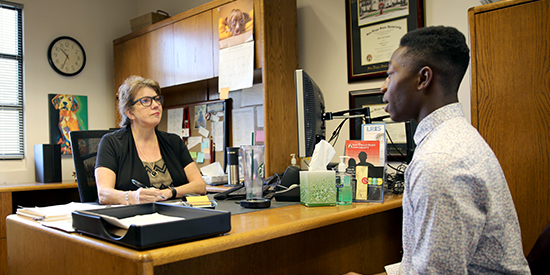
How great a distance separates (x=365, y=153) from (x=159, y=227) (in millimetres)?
963

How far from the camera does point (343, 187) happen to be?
55.6 inches

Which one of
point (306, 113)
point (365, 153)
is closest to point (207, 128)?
point (306, 113)

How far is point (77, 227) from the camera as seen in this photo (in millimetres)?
965

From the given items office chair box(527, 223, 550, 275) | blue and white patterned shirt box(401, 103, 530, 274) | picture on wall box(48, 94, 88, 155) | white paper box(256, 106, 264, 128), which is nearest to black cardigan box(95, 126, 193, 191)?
white paper box(256, 106, 264, 128)

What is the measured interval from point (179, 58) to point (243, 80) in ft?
2.78

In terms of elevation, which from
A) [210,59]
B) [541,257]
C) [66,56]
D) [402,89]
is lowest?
[541,257]

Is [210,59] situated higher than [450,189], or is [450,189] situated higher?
[210,59]

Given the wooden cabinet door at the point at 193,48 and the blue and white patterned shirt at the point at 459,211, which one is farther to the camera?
the wooden cabinet door at the point at 193,48

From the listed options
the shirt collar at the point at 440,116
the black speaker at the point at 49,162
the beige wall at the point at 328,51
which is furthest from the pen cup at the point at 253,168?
the black speaker at the point at 49,162

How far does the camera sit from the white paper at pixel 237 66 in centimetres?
268

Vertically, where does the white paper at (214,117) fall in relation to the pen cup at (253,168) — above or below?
above

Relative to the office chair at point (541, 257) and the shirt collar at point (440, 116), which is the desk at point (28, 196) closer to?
the shirt collar at point (440, 116)

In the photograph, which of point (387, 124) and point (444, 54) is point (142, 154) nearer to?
point (387, 124)

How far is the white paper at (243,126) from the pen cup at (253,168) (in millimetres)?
1667
